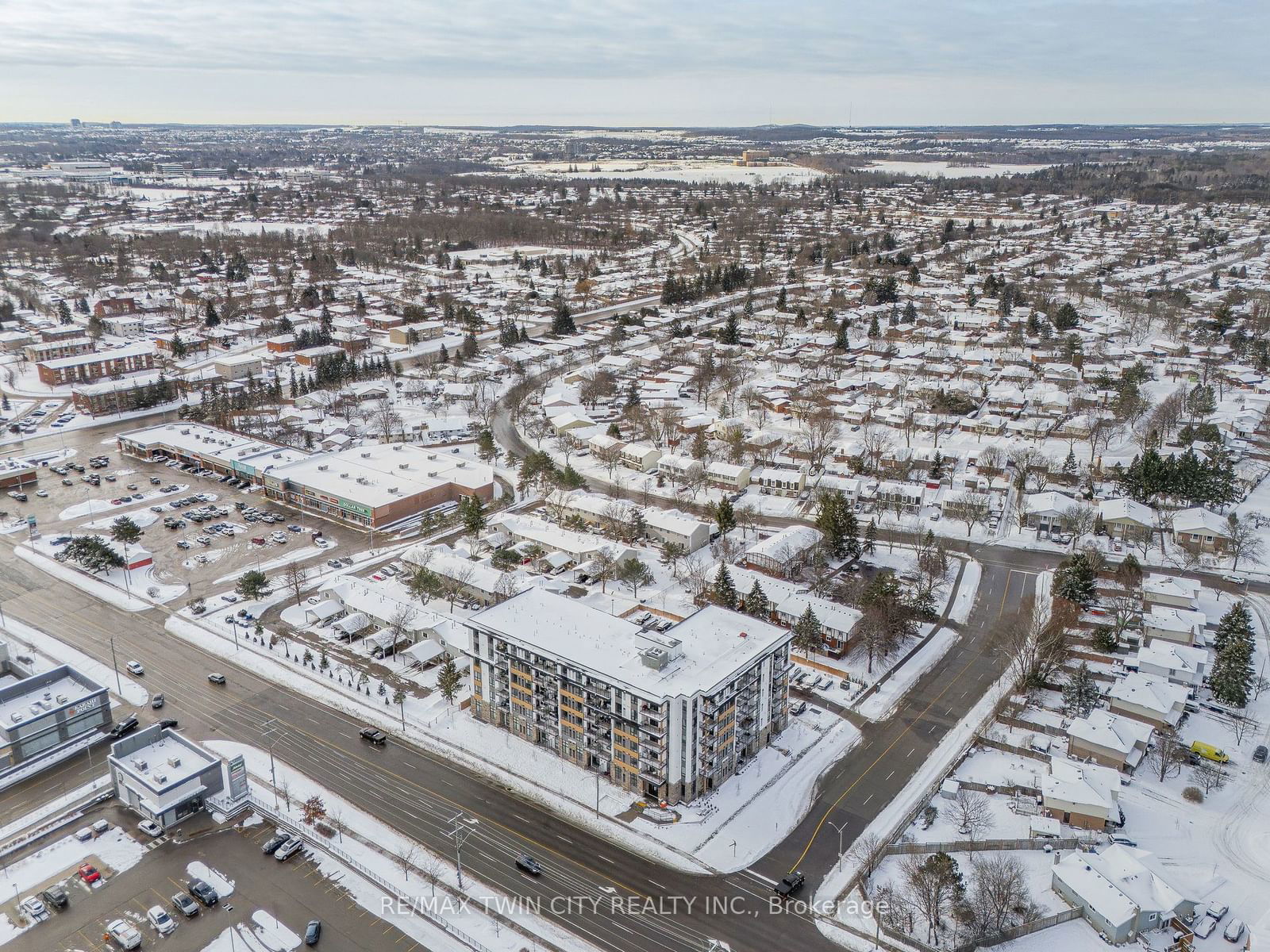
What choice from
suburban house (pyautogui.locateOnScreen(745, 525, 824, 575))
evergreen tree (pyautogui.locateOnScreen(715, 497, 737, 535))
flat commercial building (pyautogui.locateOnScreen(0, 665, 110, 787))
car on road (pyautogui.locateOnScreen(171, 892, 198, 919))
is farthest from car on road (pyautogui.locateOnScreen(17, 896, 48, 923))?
evergreen tree (pyautogui.locateOnScreen(715, 497, 737, 535))

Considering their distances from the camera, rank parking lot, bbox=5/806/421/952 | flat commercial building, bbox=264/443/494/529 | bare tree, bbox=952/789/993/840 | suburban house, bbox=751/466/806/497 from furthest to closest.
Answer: suburban house, bbox=751/466/806/497, flat commercial building, bbox=264/443/494/529, bare tree, bbox=952/789/993/840, parking lot, bbox=5/806/421/952

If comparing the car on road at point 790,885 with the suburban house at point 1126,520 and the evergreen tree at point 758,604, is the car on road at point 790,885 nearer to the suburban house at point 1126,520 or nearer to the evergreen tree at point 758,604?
the evergreen tree at point 758,604

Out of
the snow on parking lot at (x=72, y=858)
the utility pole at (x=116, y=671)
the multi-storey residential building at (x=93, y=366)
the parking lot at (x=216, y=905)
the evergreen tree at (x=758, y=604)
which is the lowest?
the parking lot at (x=216, y=905)

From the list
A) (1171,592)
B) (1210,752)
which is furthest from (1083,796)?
(1171,592)

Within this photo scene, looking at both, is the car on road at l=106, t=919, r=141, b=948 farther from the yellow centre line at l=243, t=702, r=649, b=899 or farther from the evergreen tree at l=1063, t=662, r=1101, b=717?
the evergreen tree at l=1063, t=662, r=1101, b=717

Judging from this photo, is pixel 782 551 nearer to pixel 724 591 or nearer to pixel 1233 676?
pixel 724 591

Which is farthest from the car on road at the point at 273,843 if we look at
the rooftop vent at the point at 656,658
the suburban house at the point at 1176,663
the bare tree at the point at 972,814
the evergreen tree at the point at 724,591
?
the suburban house at the point at 1176,663
